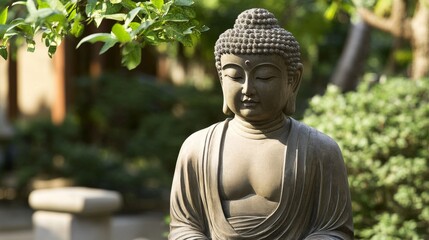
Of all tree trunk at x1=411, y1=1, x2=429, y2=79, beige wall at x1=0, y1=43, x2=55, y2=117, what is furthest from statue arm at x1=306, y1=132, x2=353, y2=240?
beige wall at x1=0, y1=43, x2=55, y2=117

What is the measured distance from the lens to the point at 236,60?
15.9 ft

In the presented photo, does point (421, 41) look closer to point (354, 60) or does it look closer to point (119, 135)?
point (354, 60)

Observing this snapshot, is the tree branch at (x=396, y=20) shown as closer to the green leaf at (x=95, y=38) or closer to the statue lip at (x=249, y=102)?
the statue lip at (x=249, y=102)

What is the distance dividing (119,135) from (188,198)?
1204cm

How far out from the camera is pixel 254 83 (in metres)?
4.85

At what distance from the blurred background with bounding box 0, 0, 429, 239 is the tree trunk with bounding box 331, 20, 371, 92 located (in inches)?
0.7

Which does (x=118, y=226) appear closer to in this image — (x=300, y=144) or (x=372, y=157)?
(x=372, y=157)

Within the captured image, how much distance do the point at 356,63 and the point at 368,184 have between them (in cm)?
543

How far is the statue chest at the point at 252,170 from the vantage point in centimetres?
492

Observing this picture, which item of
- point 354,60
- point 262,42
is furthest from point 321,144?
point 354,60

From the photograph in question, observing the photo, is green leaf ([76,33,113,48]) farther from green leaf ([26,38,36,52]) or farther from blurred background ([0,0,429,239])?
blurred background ([0,0,429,239])

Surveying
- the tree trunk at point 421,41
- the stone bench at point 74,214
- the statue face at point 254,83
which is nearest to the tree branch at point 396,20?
the tree trunk at point 421,41

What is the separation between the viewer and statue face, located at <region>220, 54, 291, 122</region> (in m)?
4.84

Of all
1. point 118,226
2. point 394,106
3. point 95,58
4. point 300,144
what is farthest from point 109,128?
point 300,144
